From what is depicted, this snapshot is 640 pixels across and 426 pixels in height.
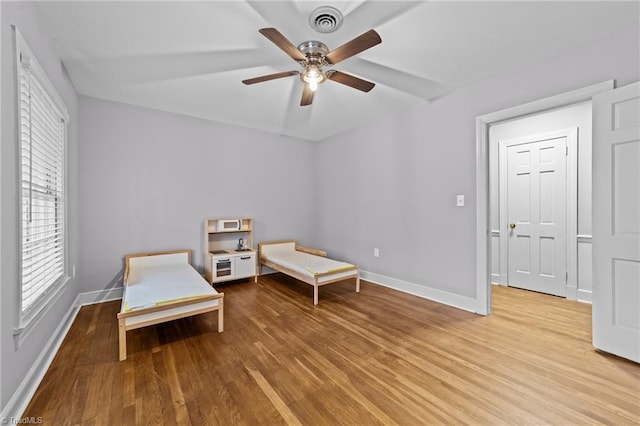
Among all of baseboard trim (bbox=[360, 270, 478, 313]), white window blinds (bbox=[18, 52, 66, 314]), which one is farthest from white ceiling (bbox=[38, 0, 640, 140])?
baseboard trim (bbox=[360, 270, 478, 313])

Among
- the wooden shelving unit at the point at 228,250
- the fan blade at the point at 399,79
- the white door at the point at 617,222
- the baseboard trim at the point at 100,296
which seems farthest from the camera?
the wooden shelving unit at the point at 228,250

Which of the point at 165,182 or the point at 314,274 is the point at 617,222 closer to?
the point at 314,274

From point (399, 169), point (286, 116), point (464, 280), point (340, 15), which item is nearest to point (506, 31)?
point (340, 15)

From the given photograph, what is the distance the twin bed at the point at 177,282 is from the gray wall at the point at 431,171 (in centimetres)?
78

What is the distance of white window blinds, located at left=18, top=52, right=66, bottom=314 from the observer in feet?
5.56

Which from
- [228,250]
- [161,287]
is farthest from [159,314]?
[228,250]

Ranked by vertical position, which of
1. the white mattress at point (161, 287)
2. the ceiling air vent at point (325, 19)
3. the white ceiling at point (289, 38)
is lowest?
the white mattress at point (161, 287)

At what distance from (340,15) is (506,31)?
134 centimetres

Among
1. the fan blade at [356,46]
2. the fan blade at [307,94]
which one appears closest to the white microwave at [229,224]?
the fan blade at [307,94]

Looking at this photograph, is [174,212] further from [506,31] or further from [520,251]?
[520,251]

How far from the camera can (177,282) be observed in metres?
2.74

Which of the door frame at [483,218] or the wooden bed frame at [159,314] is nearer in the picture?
the wooden bed frame at [159,314]

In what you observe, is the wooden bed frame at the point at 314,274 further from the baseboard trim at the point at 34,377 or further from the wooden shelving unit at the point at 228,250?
the baseboard trim at the point at 34,377

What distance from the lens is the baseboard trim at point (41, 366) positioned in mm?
1441
